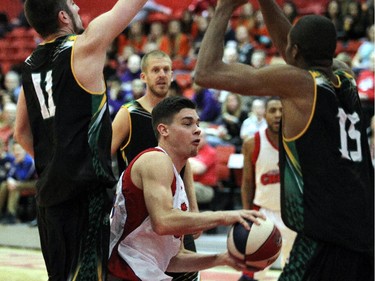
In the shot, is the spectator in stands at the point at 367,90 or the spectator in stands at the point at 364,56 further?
the spectator in stands at the point at 364,56

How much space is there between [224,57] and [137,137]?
9.19m

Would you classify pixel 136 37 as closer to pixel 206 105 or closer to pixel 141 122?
pixel 206 105

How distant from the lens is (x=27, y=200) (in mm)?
14438

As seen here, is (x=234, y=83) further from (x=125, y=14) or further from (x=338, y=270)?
(x=338, y=270)

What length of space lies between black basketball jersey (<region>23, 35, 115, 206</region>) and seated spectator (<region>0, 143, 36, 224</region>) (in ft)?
30.8

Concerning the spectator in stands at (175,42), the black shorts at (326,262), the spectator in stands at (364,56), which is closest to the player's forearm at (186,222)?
the black shorts at (326,262)

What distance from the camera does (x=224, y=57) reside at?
15.4m

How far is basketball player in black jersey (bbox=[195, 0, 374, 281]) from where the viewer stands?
4.20 metres

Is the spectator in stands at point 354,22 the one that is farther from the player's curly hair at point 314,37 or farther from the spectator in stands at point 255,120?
→ the player's curly hair at point 314,37

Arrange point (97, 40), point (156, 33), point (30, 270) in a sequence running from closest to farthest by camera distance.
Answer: point (97, 40), point (30, 270), point (156, 33)

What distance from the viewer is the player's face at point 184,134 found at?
16.0 feet

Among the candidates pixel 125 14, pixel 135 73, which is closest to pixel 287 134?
pixel 125 14

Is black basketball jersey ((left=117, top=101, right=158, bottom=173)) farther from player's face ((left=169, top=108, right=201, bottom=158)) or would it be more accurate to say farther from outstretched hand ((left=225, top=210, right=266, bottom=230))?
outstretched hand ((left=225, top=210, right=266, bottom=230))

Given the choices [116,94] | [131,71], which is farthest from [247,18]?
[116,94]
